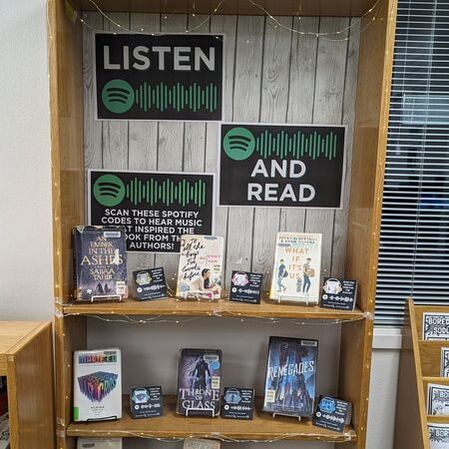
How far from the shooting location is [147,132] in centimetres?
186

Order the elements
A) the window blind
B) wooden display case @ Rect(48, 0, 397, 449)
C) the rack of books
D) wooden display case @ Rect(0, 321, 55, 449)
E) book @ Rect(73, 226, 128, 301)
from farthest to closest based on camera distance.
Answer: the window blind, the rack of books, book @ Rect(73, 226, 128, 301), wooden display case @ Rect(48, 0, 397, 449), wooden display case @ Rect(0, 321, 55, 449)

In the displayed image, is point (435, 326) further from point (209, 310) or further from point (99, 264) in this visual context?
point (99, 264)

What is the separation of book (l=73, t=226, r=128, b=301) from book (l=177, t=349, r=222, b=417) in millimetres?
383

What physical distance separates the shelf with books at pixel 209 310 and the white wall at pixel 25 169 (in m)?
0.39

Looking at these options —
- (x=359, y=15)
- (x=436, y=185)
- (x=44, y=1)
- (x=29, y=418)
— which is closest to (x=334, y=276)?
(x=436, y=185)

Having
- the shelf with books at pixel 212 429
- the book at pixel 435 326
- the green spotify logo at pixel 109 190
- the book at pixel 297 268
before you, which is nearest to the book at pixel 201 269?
the book at pixel 297 268

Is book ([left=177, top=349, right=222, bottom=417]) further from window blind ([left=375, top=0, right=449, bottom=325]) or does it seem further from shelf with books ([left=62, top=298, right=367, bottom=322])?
window blind ([left=375, top=0, right=449, bottom=325])

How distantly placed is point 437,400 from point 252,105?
1358 mm

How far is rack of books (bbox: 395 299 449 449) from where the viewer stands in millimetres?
1780

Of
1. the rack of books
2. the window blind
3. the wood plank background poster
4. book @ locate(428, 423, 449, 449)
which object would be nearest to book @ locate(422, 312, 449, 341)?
the rack of books

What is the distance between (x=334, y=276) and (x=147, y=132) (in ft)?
3.10

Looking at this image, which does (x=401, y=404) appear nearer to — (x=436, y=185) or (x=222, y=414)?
(x=222, y=414)

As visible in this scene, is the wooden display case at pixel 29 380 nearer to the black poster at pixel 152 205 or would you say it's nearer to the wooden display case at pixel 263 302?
the wooden display case at pixel 263 302

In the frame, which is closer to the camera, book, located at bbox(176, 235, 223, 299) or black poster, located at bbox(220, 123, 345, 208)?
book, located at bbox(176, 235, 223, 299)
